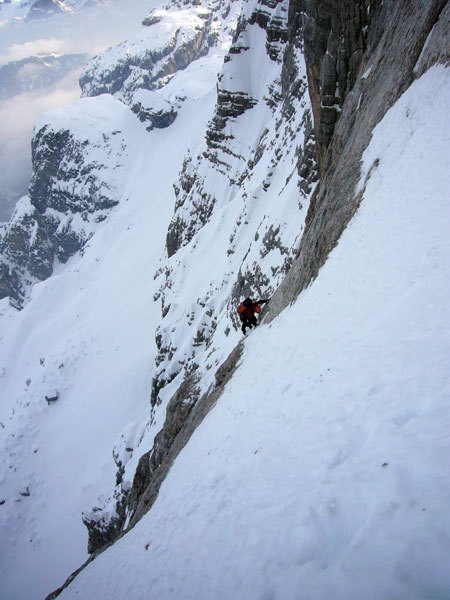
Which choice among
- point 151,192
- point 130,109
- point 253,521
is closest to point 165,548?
point 253,521

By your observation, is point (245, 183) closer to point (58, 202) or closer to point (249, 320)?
point (249, 320)

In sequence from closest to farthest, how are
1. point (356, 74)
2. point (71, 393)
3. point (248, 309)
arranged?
point (248, 309) → point (356, 74) → point (71, 393)

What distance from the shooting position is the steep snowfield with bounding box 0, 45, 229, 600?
106ft

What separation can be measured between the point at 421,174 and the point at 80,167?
17226 cm

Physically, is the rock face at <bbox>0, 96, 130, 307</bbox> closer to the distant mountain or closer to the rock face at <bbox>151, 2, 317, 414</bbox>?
the rock face at <bbox>151, 2, 317, 414</bbox>

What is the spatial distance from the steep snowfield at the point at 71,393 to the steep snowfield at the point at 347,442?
22071 mm

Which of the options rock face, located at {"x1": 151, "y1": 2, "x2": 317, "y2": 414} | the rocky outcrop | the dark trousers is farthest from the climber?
the rocky outcrop

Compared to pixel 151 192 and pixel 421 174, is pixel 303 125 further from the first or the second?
pixel 151 192

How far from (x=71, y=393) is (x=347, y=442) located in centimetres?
5033

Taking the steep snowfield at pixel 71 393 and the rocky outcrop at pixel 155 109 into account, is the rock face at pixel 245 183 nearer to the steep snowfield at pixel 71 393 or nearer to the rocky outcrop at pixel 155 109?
the steep snowfield at pixel 71 393

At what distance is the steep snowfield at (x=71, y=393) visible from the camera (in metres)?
32.3

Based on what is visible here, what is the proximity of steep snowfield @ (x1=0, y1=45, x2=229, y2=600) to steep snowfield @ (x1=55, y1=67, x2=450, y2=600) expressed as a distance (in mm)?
22071

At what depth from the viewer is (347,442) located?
4848 mm

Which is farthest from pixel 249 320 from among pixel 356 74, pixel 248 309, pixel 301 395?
pixel 356 74
